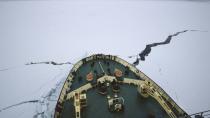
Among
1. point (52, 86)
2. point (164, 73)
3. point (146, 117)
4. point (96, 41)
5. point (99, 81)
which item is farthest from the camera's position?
point (96, 41)

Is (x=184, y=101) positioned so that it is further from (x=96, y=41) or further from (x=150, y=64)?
(x=96, y=41)

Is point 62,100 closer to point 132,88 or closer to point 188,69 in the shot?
point 132,88

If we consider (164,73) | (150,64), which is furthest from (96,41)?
(164,73)

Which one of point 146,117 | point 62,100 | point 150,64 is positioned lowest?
point 146,117

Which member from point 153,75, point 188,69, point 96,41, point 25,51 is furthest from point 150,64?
point 25,51

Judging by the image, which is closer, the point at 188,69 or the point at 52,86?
the point at 52,86

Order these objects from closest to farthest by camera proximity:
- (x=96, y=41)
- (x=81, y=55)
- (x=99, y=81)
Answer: (x=99, y=81) → (x=81, y=55) → (x=96, y=41)

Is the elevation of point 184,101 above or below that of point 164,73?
below
